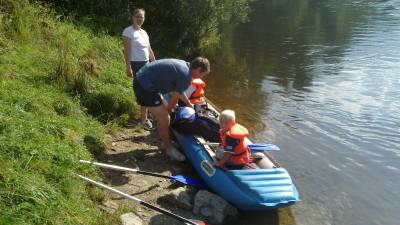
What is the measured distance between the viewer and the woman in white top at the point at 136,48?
27.6 feet

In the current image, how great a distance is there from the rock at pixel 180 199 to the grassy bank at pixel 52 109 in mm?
1006

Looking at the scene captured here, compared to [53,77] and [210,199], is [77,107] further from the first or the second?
[210,199]

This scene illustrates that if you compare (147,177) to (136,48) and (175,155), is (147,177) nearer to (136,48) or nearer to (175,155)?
(175,155)

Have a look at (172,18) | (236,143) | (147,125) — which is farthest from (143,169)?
(172,18)

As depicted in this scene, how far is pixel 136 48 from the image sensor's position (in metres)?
8.52

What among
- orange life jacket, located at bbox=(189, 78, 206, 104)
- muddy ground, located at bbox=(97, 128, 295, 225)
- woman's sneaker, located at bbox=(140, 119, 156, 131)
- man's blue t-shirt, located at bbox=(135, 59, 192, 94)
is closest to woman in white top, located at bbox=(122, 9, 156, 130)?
woman's sneaker, located at bbox=(140, 119, 156, 131)

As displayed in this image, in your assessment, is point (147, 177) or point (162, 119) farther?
point (162, 119)

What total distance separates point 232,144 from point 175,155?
140 cm

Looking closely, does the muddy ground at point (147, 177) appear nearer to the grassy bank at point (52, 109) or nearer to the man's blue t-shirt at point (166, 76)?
the grassy bank at point (52, 109)

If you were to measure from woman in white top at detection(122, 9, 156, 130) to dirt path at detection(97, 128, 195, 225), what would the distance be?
44 cm

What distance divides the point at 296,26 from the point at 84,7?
15284 mm

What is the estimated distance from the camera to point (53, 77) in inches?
335

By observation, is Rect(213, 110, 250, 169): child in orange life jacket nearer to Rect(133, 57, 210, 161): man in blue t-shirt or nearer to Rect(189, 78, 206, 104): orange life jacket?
Rect(133, 57, 210, 161): man in blue t-shirt

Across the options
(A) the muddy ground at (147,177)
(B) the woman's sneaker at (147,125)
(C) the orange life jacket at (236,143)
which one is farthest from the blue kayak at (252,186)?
(B) the woman's sneaker at (147,125)
